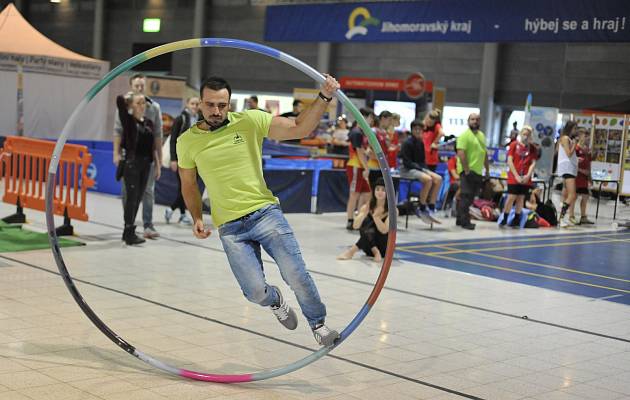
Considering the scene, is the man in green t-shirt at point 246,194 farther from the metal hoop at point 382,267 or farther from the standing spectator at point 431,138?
the standing spectator at point 431,138

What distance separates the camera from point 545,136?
2167 cm

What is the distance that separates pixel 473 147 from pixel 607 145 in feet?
19.6

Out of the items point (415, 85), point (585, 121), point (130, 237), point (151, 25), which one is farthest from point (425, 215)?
point (151, 25)

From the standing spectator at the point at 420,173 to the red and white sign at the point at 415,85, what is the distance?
20.5 feet

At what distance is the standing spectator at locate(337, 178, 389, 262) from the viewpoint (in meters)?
10.8

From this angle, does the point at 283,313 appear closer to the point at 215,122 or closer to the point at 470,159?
the point at 215,122

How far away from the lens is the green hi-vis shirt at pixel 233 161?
219 inches

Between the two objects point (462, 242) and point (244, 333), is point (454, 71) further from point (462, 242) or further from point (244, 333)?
point (244, 333)

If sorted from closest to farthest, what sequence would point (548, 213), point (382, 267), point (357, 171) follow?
point (382, 267) → point (357, 171) → point (548, 213)

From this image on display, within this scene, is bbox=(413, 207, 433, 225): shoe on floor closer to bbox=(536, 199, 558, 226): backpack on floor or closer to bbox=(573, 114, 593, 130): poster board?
bbox=(536, 199, 558, 226): backpack on floor

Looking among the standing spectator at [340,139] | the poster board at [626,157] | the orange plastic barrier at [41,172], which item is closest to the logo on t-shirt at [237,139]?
the orange plastic barrier at [41,172]

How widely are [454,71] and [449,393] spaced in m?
27.3

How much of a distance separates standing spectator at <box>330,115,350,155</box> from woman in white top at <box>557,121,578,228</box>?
4.75 m

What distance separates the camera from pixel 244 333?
274 inches
